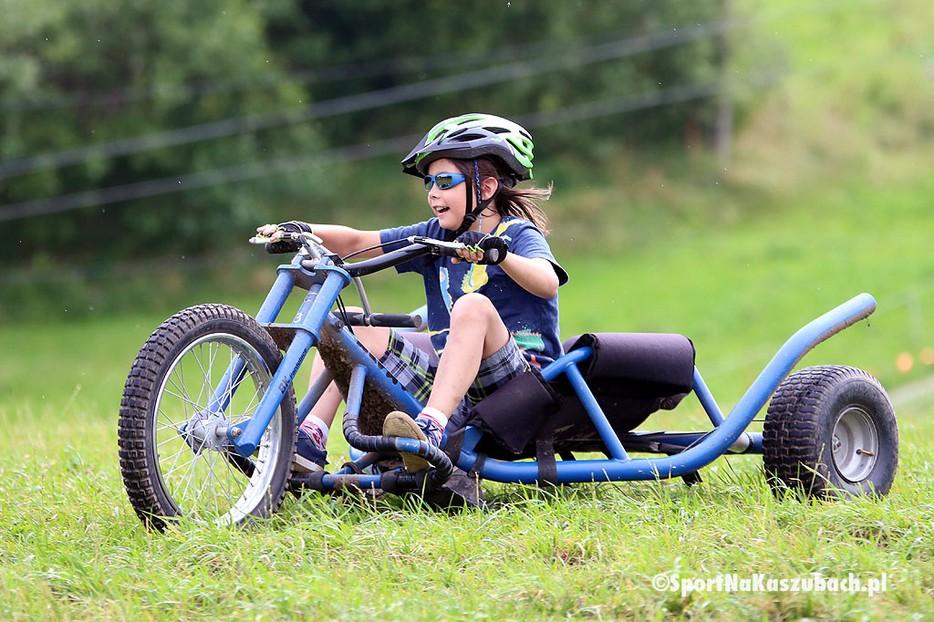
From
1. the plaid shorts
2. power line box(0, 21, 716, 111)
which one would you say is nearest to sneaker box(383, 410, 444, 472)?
the plaid shorts

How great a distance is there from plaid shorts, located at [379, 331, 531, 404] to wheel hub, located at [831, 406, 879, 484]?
125 centimetres

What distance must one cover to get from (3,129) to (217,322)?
2680 cm

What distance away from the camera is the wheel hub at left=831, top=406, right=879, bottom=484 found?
520cm

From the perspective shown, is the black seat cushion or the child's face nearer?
the black seat cushion

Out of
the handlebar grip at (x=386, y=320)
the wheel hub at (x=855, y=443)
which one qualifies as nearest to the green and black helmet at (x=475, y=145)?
the handlebar grip at (x=386, y=320)

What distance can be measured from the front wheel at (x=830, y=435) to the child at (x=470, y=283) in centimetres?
89

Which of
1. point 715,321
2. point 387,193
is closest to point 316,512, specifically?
point 715,321

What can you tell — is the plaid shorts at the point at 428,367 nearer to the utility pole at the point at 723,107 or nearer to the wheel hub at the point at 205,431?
the wheel hub at the point at 205,431

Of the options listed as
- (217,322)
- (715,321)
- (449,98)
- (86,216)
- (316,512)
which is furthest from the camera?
(449,98)

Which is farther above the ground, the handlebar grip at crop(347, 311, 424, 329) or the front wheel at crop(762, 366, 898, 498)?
the handlebar grip at crop(347, 311, 424, 329)

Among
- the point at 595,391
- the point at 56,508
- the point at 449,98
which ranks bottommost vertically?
the point at 56,508

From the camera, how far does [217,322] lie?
14.5ft

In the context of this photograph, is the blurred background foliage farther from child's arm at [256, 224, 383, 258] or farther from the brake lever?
the brake lever

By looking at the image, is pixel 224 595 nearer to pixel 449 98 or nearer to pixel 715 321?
pixel 715 321
